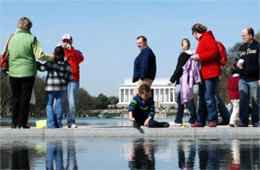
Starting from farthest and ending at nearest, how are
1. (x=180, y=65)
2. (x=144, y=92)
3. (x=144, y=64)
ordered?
(x=180, y=65) → (x=144, y=64) → (x=144, y=92)

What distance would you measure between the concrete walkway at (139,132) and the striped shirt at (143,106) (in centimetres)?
32

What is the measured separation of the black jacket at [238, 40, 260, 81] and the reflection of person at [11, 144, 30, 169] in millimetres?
4955

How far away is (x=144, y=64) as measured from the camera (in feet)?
41.7

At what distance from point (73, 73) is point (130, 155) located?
5.65 meters

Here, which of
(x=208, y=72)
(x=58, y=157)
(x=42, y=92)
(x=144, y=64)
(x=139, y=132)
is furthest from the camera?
(x=42, y=92)

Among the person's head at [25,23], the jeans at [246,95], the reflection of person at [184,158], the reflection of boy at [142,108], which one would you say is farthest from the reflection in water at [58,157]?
the jeans at [246,95]

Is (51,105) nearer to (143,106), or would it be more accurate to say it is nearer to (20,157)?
(143,106)

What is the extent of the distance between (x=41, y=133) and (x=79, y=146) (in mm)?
2361

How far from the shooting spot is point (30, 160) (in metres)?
7.22

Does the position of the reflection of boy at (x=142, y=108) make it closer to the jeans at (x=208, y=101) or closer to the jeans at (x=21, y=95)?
the jeans at (x=208, y=101)

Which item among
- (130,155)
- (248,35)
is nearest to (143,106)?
(248,35)

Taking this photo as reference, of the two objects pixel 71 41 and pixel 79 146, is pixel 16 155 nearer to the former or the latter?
pixel 79 146

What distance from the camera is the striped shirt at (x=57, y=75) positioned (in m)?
12.4

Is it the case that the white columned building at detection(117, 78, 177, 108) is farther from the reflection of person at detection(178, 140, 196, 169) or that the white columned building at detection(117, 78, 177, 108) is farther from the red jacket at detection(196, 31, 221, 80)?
the reflection of person at detection(178, 140, 196, 169)
